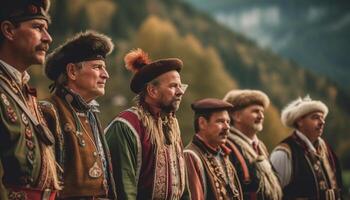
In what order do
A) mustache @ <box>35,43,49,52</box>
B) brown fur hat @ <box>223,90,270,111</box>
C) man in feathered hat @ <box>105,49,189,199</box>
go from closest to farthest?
mustache @ <box>35,43,49,52</box> → man in feathered hat @ <box>105,49,189,199</box> → brown fur hat @ <box>223,90,270,111</box>

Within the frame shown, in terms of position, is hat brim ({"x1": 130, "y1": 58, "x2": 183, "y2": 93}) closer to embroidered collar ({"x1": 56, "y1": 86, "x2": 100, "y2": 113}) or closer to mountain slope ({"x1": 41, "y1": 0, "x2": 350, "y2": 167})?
embroidered collar ({"x1": 56, "y1": 86, "x2": 100, "y2": 113})

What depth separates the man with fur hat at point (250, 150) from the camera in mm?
7469

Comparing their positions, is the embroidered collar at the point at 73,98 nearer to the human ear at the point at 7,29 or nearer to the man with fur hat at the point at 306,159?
the human ear at the point at 7,29

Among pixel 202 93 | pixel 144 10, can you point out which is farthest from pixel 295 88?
pixel 202 93

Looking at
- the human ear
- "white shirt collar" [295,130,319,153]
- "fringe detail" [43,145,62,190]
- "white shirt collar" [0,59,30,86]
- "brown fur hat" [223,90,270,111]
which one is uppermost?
"brown fur hat" [223,90,270,111]

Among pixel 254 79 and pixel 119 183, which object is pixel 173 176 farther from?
pixel 254 79

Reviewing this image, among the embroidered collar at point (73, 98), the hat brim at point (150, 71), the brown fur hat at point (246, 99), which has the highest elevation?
the brown fur hat at point (246, 99)

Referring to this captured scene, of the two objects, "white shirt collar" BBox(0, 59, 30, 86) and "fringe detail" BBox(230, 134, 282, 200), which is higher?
"fringe detail" BBox(230, 134, 282, 200)

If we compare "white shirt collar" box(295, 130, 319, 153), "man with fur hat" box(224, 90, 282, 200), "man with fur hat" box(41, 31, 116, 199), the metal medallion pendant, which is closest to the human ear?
"man with fur hat" box(41, 31, 116, 199)

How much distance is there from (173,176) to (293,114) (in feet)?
11.2

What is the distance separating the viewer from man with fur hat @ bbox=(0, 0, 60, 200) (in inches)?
161

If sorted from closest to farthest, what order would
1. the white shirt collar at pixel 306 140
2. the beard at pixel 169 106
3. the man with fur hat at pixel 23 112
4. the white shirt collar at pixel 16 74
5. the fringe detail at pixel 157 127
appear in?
the man with fur hat at pixel 23 112 → the white shirt collar at pixel 16 74 → the fringe detail at pixel 157 127 → the beard at pixel 169 106 → the white shirt collar at pixel 306 140

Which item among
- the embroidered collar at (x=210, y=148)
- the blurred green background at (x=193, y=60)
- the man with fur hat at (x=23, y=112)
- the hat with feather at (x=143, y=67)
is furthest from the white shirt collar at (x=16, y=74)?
the blurred green background at (x=193, y=60)

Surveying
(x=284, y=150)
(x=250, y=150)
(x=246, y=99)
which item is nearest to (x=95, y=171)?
(x=250, y=150)
